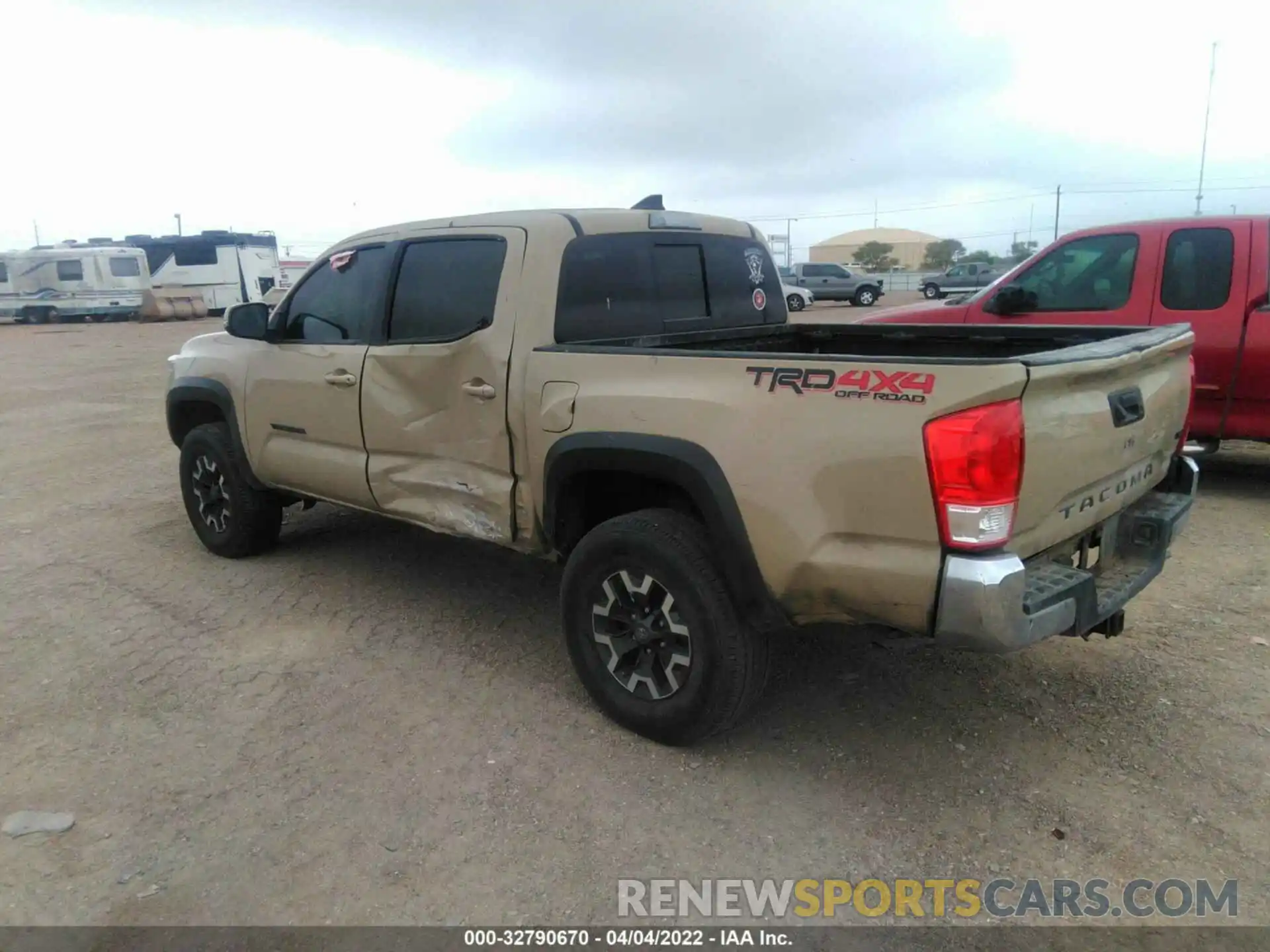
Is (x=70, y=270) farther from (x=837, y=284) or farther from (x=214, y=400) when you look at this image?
(x=214, y=400)

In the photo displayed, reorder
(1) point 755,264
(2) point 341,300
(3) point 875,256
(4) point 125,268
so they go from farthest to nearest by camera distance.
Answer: (3) point 875,256
(4) point 125,268
(1) point 755,264
(2) point 341,300

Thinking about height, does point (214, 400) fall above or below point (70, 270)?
Answer: below

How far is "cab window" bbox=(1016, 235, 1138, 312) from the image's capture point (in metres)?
6.77

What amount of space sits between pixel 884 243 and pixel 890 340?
9463cm

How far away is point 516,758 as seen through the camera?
3.43m

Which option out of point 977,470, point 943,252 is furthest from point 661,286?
point 943,252

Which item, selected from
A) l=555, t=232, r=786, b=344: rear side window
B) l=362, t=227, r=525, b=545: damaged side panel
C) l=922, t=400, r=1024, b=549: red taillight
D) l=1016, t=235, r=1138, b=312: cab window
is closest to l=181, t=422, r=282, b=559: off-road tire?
l=362, t=227, r=525, b=545: damaged side panel

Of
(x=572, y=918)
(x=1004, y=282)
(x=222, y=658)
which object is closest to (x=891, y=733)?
(x=572, y=918)

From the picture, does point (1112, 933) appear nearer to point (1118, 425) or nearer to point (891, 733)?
point (891, 733)

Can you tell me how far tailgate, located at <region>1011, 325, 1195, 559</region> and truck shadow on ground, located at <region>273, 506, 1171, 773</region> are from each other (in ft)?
2.32

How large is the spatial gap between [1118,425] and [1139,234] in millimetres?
4549

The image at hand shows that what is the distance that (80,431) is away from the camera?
34.3ft

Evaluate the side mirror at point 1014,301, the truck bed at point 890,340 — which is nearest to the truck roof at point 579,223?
the truck bed at point 890,340

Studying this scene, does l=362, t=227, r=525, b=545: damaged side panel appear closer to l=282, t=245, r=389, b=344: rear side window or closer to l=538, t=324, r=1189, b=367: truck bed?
l=282, t=245, r=389, b=344: rear side window
